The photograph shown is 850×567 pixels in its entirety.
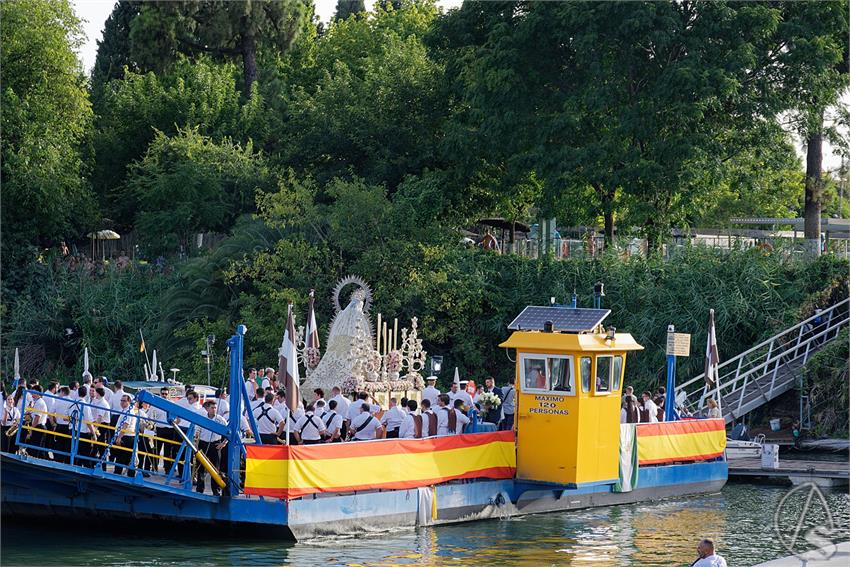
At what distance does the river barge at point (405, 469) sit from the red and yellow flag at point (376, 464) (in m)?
0.02

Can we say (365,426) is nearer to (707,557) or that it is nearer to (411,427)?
(411,427)

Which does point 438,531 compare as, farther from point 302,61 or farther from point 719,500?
point 302,61

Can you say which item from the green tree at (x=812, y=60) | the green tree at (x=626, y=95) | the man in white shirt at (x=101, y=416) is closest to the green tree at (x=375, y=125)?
the green tree at (x=626, y=95)

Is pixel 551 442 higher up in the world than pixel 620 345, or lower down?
lower down

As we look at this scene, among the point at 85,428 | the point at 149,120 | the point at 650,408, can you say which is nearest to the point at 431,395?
the point at 650,408

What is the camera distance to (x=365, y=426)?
25.2 meters

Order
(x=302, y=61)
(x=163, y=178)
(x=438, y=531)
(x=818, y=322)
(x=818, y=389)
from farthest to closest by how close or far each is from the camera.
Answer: (x=302, y=61) < (x=163, y=178) < (x=818, y=322) < (x=818, y=389) < (x=438, y=531)

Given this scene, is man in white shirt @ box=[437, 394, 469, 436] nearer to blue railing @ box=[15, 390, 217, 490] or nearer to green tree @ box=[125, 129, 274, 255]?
blue railing @ box=[15, 390, 217, 490]

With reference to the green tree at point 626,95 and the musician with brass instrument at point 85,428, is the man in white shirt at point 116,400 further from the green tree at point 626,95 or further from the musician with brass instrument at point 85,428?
the green tree at point 626,95

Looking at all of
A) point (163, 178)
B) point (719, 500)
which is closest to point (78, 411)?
point (719, 500)

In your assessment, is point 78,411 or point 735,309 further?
point 735,309

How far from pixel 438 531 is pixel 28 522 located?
7561 mm

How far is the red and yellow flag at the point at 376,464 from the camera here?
2267 centimetres

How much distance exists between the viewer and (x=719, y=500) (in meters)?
30.2
